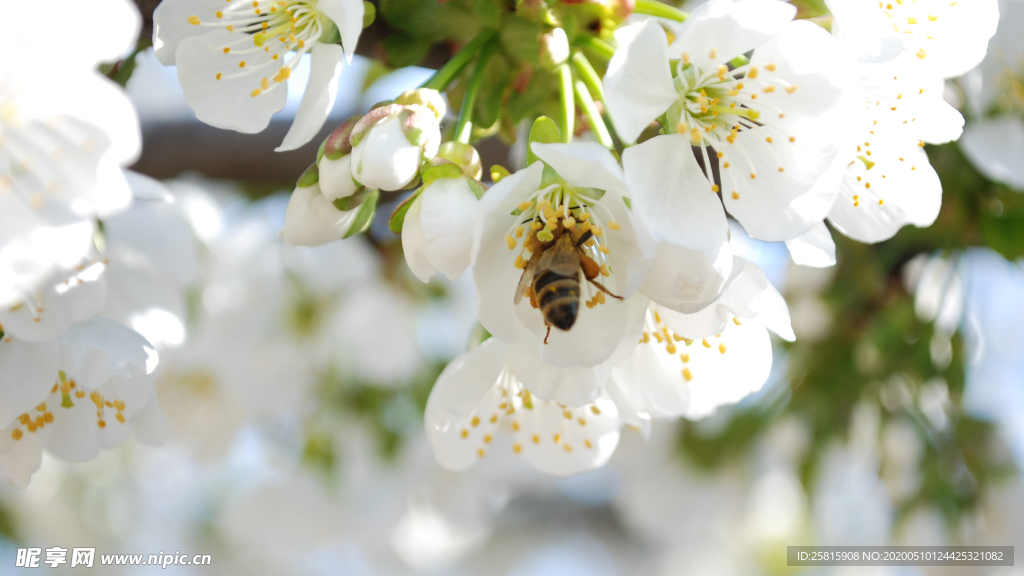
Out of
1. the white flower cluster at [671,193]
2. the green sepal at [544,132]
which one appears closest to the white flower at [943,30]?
the white flower cluster at [671,193]

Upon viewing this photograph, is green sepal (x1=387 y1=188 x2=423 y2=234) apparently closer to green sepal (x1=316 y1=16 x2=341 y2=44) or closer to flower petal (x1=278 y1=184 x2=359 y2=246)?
flower petal (x1=278 y1=184 x2=359 y2=246)

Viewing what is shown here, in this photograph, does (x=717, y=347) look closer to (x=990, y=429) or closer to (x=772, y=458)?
(x=990, y=429)

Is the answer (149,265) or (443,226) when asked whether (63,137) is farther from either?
(149,265)

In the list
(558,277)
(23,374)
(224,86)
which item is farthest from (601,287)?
(23,374)

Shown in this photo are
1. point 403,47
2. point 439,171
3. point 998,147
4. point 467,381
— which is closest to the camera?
point 439,171

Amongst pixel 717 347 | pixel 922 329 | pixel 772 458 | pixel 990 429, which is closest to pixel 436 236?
pixel 717 347

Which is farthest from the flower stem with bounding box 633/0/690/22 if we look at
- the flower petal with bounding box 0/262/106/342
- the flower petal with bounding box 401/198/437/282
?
the flower petal with bounding box 0/262/106/342
